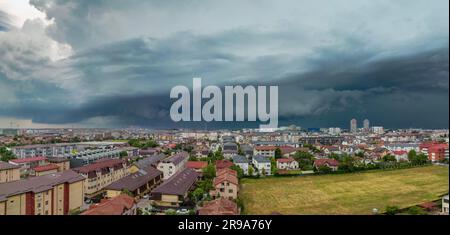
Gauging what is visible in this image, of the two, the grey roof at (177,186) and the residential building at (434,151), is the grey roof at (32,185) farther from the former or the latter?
the residential building at (434,151)

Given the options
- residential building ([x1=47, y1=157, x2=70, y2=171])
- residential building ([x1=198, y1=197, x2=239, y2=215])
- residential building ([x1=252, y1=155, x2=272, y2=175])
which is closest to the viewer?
residential building ([x1=198, y1=197, x2=239, y2=215])

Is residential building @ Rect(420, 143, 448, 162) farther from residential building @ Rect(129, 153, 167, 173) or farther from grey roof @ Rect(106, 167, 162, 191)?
residential building @ Rect(129, 153, 167, 173)

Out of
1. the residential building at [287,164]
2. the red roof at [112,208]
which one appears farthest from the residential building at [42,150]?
the residential building at [287,164]

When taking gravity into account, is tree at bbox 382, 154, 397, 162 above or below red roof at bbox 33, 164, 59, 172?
below

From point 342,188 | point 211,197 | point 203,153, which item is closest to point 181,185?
point 211,197

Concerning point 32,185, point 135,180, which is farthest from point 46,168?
point 32,185

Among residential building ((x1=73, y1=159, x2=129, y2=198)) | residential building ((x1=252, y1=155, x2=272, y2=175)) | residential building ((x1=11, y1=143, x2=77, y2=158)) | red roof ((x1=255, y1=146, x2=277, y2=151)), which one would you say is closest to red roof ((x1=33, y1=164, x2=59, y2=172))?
residential building ((x1=73, y1=159, x2=129, y2=198))
